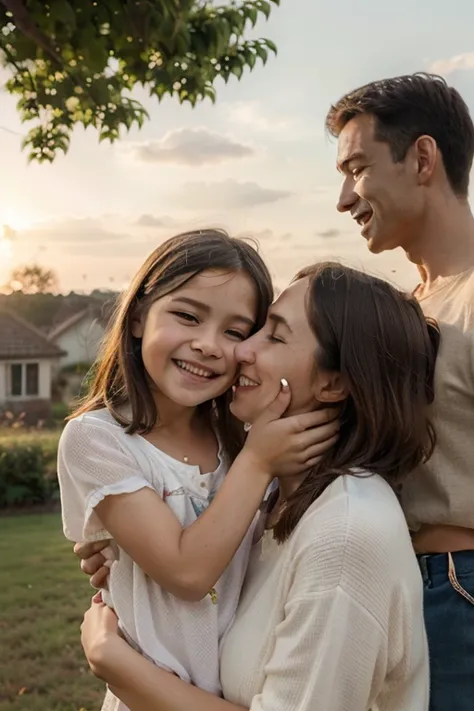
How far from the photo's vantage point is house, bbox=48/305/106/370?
23.7 feet

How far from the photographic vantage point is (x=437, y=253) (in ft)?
7.48

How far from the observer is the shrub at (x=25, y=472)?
281 inches

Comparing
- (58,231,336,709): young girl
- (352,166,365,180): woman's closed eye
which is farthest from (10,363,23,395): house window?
(352,166,365,180): woman's closed eye

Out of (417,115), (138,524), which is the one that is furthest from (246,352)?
(417,115)

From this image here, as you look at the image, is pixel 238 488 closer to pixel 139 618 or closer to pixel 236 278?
pixel 139 618

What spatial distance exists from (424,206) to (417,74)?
399mm

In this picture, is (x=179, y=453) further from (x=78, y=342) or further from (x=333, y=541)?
(x=78, y=342)

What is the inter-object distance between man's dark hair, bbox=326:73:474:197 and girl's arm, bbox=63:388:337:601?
90cm

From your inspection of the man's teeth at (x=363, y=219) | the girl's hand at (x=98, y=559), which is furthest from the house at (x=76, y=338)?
the girl's hand at (x=98, y=559)

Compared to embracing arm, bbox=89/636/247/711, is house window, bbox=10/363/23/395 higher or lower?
lower

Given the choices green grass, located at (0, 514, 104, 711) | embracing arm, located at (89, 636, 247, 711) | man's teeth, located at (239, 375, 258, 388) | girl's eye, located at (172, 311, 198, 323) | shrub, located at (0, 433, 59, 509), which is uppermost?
girl's eye, located at (172, 311, 198, 323)

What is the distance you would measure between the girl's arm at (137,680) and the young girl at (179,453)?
0.13 feet

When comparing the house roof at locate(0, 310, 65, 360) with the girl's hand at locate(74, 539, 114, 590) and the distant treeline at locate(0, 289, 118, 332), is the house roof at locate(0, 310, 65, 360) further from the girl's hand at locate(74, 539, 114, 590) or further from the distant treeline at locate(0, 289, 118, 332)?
the girl's hand at locate(74, 539, 114, 590)

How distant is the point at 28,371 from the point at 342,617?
6344 mm
